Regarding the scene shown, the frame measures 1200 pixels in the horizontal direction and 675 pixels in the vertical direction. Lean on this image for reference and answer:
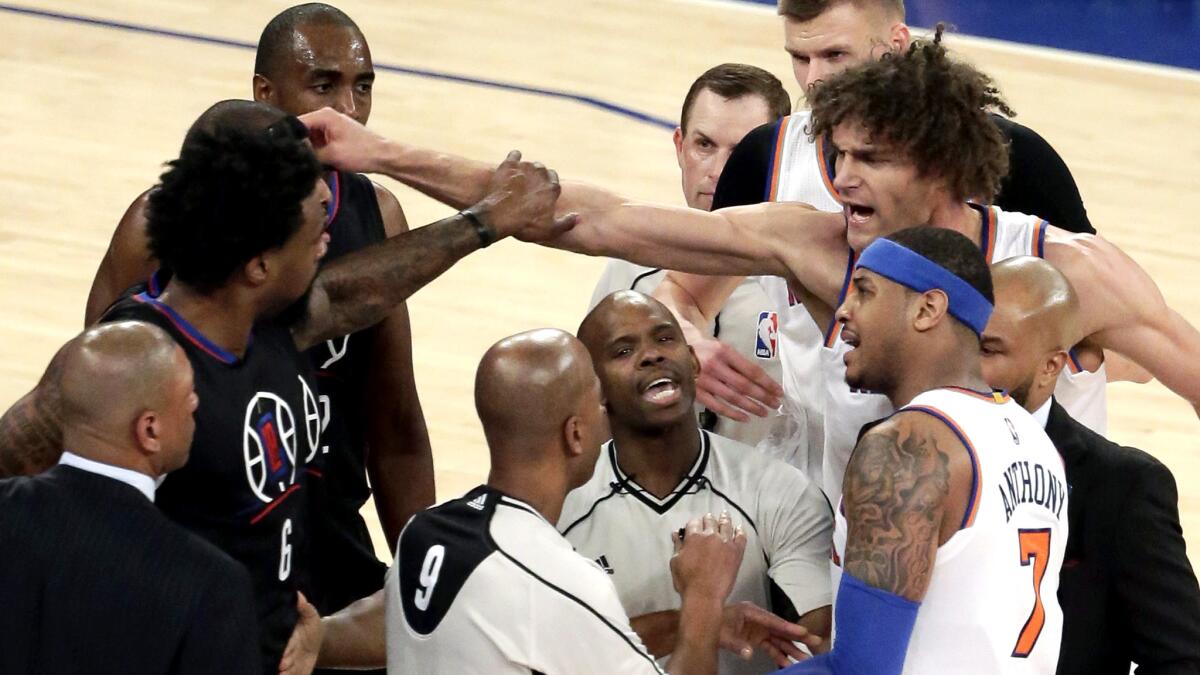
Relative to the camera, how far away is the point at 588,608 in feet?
9.77

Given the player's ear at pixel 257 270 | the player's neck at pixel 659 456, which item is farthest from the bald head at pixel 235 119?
the player's neck at pixel 659 456

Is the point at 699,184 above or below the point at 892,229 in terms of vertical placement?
below

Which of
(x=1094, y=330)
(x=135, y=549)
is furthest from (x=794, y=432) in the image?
(x=135, y=549)

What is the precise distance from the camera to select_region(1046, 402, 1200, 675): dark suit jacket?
140 inches

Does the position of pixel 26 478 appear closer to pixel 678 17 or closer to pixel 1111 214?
pixel 1111 214

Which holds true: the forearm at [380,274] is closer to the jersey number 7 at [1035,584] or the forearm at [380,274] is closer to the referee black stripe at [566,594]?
the referee black stripe at [566,594]

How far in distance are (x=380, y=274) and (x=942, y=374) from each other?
1.20 meters

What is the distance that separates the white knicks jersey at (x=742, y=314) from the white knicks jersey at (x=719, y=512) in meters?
0.88

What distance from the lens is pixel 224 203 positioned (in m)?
3.11

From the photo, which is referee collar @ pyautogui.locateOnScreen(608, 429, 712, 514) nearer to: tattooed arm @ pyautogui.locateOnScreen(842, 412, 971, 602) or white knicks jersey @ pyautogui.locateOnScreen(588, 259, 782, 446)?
tattooed arm @ pyautogui.locateOnScreen(842, 412, 971, 602)

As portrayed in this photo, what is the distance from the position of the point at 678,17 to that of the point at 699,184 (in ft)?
25.9

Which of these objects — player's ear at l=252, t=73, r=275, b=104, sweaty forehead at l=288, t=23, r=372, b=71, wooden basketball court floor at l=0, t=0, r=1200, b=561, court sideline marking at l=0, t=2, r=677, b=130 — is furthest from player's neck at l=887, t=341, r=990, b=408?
court sideline marking at l=0, t=2, r=677, b=130

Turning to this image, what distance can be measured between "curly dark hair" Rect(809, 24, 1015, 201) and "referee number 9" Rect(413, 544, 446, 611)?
1.42m

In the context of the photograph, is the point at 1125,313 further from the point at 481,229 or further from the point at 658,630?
the point at 481,229
